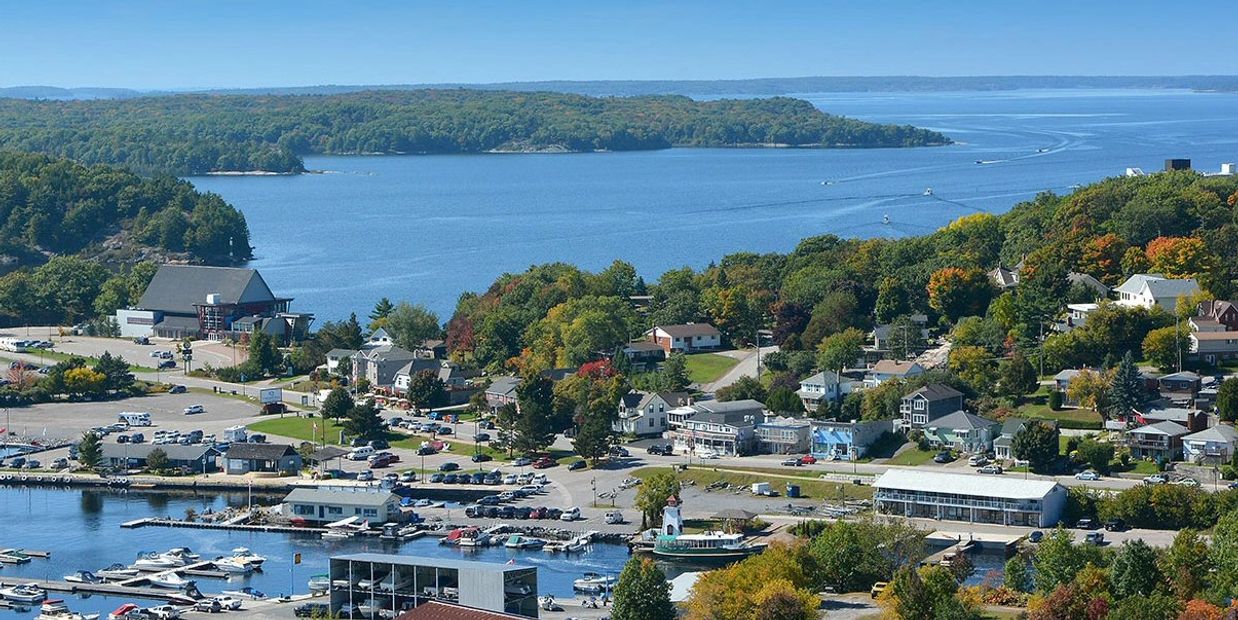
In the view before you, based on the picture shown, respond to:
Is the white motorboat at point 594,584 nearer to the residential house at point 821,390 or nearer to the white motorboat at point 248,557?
the white motorboat at point 248,557

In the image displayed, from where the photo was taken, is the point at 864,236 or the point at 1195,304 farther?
the point at 864,236

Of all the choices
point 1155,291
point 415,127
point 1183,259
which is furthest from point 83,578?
point 415,127

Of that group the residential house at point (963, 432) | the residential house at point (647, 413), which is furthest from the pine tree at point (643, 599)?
the residential house at point (647, 413)

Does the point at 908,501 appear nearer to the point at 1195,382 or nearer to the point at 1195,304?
the point at 1195,382

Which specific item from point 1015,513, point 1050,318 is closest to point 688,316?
point 1050,318

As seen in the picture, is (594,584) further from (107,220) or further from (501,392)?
(107,220)

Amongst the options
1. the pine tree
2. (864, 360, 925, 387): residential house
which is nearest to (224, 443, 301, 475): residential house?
(864, 360, 925, 387): residential house
